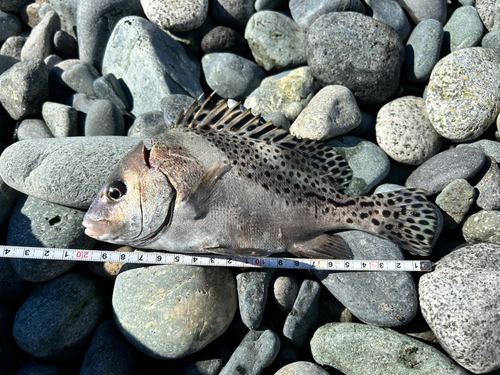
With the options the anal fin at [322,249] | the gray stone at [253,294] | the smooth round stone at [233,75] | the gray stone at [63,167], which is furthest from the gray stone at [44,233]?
the smooth round stone at [233,75]

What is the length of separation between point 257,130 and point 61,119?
3.19 meters

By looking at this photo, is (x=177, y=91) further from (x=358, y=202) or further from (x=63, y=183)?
(x=358, y=202)

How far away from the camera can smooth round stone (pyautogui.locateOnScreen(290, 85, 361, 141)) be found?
454 centimetres

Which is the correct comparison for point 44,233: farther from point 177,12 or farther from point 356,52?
point 356,52

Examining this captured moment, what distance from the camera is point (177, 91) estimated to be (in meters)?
5.23

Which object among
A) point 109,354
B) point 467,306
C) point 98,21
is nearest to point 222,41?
point 98,21

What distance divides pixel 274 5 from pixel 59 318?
584cm

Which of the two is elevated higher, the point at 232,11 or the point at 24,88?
the point at 232,11

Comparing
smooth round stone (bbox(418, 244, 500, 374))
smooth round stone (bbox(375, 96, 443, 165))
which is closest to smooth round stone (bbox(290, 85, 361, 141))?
smooth round stone (bbox(375, 96, 443, 165))

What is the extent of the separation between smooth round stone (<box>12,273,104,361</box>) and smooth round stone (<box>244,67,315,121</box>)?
352 cm

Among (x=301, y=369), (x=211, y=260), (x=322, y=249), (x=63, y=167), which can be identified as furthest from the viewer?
(x=63, y=167)

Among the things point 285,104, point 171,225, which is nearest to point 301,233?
point 171,225

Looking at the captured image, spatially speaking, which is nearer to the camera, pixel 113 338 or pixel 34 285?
pixel 113 338

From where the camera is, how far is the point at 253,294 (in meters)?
3.69
